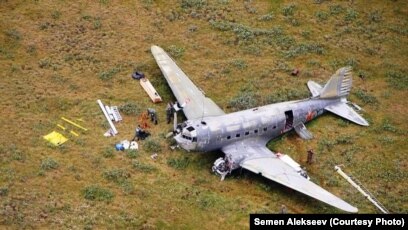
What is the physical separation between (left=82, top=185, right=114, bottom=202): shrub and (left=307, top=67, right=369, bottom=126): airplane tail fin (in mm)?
17933

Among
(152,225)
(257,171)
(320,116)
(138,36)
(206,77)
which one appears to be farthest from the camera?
(138,36)

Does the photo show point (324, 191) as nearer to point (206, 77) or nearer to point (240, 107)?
point (240, 107)

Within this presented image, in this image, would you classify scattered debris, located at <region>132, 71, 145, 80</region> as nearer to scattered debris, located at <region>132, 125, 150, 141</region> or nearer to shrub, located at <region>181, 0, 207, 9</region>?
scattered debris, located at <region>132, 125, 150, 141</region>

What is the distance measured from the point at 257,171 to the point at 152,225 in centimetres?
791

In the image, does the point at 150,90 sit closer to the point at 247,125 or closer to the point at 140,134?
the point at 140,134

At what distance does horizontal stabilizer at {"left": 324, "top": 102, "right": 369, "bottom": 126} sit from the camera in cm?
4278

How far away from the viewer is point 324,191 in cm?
3462

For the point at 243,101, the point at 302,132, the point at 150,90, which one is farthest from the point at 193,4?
the point at 302,132

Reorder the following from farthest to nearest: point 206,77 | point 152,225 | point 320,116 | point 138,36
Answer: point 138,36 → point 206,77 → point 320,116 → point 152,225

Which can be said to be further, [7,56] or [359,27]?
[359,27]

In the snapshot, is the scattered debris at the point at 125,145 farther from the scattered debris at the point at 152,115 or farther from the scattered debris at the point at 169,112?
the scattered debris at the point at 169,112

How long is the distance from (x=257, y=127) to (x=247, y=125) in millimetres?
904

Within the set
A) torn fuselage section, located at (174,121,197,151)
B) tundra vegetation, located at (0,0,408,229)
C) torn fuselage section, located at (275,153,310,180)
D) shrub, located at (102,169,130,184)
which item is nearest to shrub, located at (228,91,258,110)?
tundra vegetation, located at (0,0,408,229)

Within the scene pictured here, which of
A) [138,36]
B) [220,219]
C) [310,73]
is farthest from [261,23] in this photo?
[220,219]
